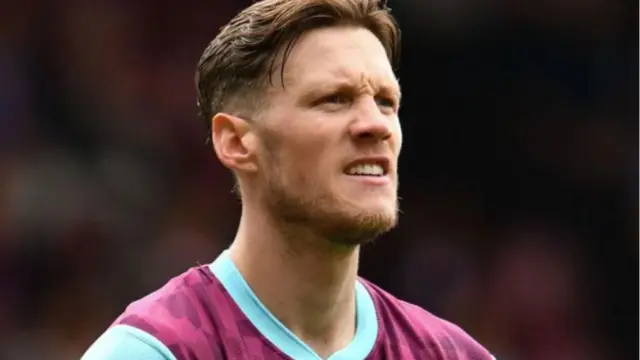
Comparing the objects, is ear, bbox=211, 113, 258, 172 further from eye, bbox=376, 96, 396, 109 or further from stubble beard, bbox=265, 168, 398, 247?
eye, bbox=376, 96, 396, 109

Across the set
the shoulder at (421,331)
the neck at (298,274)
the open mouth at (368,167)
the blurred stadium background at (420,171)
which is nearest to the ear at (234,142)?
the neck at (298,274)

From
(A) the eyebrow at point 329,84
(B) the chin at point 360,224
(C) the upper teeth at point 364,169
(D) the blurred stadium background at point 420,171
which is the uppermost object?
(A) the eyebrow at point 329,84

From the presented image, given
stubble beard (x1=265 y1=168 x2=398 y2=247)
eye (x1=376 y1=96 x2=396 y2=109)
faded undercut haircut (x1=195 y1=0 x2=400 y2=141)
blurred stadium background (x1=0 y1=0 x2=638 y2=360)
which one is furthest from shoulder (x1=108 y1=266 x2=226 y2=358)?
blurred stadium background (x1=0 y1=0 x2=638 y2=360)

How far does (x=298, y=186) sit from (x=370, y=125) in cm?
19

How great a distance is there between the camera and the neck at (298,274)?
9.14ft

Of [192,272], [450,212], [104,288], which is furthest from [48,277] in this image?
[192,272]

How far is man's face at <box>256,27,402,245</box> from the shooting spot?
270 centimetres

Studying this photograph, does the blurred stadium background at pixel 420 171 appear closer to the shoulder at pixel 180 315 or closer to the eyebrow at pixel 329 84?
the shoulder at pixel 180 315

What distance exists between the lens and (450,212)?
6.27 metres

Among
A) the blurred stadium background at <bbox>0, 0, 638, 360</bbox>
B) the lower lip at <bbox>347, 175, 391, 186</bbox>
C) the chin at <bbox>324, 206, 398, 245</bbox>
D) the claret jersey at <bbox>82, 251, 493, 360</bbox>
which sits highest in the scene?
the lower lip at <bbox>347, 175, 391, 186</bbox>

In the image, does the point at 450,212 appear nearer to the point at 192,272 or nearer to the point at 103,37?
the point at 103,37

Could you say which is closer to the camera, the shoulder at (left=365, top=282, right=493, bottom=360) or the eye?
the eye

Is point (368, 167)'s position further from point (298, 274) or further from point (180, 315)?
point (180, 315)

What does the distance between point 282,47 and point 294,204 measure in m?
0.34
